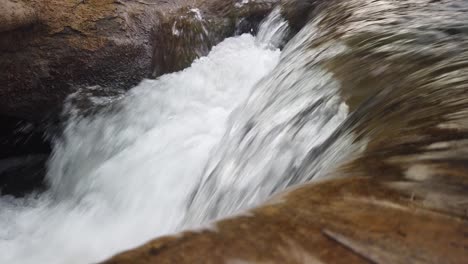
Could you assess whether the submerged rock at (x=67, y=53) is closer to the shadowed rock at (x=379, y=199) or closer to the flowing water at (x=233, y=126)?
the flowing water at (x=233, y=126)

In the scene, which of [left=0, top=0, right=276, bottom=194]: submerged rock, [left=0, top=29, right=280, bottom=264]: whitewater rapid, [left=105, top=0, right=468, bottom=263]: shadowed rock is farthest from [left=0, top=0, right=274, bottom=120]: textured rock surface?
[left=105, top=0, right=468, bottom=263]: shadowed rock

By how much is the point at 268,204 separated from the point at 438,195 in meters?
0.40

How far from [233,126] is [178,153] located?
732 mm

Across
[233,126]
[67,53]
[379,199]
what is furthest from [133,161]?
[379,199]

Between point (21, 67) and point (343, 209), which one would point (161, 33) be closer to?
point (21, 67)

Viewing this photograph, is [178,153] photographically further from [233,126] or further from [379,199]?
[379,199]

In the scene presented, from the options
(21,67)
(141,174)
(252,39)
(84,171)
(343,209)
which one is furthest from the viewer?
(252,39)

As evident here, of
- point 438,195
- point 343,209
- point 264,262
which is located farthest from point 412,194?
point 264,262

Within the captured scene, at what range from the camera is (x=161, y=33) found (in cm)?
633

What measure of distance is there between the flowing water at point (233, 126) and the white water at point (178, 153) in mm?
13

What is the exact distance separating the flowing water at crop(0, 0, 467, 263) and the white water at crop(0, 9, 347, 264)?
0.04 ft

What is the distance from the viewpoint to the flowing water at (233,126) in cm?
238

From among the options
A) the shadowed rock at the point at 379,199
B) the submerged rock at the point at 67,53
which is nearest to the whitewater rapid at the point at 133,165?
the submerged rock at the point at 67,53

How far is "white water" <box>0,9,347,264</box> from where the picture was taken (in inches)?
109
